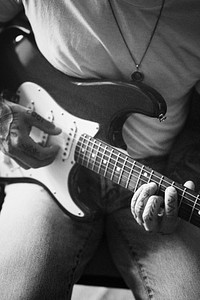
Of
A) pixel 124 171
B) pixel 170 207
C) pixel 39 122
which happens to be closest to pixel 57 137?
pixel 39 122

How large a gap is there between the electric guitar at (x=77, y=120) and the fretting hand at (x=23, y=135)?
33mm

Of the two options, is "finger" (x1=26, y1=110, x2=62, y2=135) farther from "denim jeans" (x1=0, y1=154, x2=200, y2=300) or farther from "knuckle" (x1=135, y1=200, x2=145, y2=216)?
"knuckle" (x1=135, y1=200, x2=145, y2=216)

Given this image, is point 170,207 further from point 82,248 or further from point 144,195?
point 82,248

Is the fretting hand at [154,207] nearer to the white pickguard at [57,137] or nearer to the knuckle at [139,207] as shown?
the knuckle at [139,207]

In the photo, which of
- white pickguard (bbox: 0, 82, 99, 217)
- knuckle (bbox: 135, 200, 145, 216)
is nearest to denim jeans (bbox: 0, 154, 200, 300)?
white pickguard (bbox: 0, 82, 99, 217)

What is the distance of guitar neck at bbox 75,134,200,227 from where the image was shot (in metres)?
0.74

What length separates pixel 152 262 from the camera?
85 cm

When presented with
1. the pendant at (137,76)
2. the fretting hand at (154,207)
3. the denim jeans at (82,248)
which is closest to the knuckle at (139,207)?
the fretting hand at (154,207)

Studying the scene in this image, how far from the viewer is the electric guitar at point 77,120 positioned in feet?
2.60

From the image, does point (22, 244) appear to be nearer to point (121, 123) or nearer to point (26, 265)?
point (26, 265)

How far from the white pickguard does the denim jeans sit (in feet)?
0.09

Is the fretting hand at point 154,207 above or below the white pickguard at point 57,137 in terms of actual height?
below

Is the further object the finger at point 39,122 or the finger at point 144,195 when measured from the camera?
the finger at point 39,122

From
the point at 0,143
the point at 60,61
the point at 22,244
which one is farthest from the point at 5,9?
the point at 22,244
